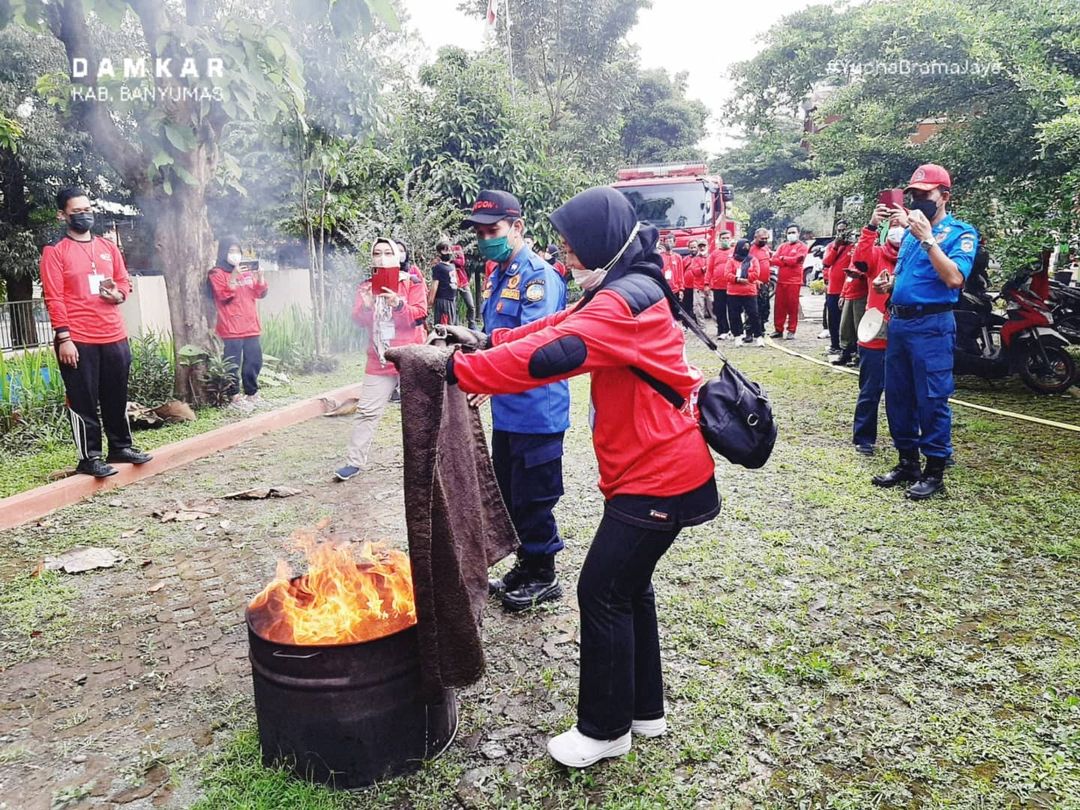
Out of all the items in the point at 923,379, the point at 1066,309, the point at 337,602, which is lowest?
the point at 337,602

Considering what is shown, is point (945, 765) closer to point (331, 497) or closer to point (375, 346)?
point (331, 497)

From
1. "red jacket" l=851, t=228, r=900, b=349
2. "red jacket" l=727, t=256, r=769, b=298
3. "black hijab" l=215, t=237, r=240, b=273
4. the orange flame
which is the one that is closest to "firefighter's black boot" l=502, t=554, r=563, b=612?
the orange flame

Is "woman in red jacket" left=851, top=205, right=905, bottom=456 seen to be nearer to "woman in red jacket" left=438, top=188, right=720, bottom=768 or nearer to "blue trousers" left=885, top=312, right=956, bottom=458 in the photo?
"blue trousers" left=885, top=312, right=956, bottom=458

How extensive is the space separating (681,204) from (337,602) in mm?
14507

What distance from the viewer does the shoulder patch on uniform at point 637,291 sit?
7.69ft

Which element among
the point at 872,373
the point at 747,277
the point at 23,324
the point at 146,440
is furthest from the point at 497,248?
the point at 23,324

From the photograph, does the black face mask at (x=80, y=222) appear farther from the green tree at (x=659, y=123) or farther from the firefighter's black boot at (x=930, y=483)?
the green tree at (x=659, y=123)

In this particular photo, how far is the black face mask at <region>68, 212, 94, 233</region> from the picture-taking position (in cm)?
551

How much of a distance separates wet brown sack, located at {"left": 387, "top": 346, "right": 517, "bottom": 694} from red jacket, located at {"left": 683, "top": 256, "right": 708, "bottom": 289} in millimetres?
12894

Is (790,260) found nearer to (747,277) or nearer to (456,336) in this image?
(747,277)

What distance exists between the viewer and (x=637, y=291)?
93.3 inches

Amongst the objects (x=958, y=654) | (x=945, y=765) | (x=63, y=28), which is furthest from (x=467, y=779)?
(x=63, y=28)

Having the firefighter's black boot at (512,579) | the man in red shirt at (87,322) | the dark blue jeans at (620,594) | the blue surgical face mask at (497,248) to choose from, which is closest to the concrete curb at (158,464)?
the man in red shirt at (87,322)

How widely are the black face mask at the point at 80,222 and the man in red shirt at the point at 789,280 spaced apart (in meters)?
10.4
